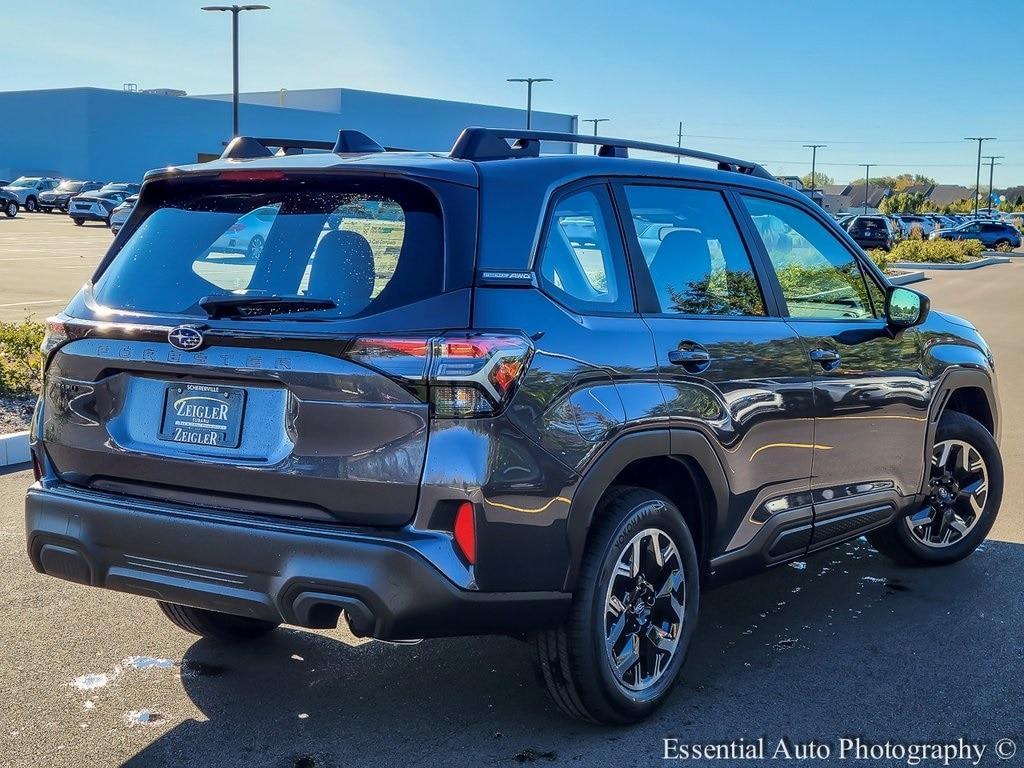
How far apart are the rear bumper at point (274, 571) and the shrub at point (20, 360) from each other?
5823mm

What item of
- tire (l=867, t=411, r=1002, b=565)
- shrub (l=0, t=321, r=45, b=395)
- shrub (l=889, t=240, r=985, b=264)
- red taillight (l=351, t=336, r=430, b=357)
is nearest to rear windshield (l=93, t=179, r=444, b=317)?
red taillight (l=351, t=336, r=430, b=357)

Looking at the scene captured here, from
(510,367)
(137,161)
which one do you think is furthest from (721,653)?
(137,161)

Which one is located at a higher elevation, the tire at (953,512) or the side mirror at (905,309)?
the side mirror at (905,309)

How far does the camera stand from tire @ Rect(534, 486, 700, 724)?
3.71 m

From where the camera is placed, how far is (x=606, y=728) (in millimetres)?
3963

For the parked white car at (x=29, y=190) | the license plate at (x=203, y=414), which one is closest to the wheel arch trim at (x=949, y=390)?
the license plate at (x=203, y=414)

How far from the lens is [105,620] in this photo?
16.3 feet

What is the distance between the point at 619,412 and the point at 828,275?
72.3 inches

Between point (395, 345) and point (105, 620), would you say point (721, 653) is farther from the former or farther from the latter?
point (105, 620)

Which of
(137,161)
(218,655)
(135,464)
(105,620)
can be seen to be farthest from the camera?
(137,161)

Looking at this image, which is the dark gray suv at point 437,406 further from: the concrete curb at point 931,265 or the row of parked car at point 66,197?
the row of parked car at point 66,197

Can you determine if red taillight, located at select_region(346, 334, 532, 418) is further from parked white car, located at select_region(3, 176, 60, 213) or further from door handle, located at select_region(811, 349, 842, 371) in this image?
parked white car, located at select_region(3, 176, 60, 213)

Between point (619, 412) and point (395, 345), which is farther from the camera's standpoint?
point (619, 412)

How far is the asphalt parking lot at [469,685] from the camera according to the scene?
3.83 m
